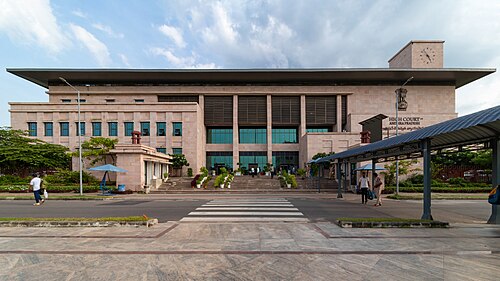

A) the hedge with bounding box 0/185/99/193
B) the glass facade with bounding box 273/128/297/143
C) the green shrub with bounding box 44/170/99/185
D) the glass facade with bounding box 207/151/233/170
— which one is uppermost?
the glass facade with bounding box 273/128/297/143

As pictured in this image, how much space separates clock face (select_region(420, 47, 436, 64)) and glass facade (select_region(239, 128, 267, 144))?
1300 inches

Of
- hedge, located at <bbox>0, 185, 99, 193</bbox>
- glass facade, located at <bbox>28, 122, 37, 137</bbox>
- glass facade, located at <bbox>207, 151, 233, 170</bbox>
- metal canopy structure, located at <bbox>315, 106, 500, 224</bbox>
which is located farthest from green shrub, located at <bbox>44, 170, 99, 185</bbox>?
metal canopy structure, located at <bbox>315, 106, 500, 224</bbox>

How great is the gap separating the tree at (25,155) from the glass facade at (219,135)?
2355cm

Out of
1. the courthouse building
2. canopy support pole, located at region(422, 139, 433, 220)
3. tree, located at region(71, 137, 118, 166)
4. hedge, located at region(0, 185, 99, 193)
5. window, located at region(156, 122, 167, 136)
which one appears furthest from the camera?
the courthouse building

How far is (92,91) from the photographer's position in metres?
49.7

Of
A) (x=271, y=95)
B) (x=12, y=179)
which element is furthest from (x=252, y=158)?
(x=12, y=179)

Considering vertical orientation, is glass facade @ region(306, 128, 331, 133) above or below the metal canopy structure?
above

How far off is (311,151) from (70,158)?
34.8m

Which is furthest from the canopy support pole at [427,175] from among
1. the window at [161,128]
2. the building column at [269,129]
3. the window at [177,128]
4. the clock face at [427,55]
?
the clock face at [427,55]

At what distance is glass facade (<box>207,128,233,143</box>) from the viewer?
52.9 meters

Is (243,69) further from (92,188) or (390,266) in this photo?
(390,266)

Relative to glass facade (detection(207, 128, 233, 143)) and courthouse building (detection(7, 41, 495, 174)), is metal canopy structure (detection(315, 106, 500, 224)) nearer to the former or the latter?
courthouse building (detection(7, 41, 495, 174))

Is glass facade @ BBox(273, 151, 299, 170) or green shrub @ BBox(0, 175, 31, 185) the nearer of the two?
green shrub @ BBox(0, 175, 31, 185)

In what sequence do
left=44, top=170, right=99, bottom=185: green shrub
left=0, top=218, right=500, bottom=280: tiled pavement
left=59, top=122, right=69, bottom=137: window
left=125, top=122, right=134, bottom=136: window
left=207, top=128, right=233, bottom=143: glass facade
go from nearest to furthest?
left=0, top=218, right=500, bottom=280: tiled pavement < left=44, top=170, right=99, bottom=185: green shrub < left=59, top=122, right=69, bottom=137: window < left=125, top=122, right=134, bottom=136: window < left=207, top=128, right=233, bottom=143: glass facade
